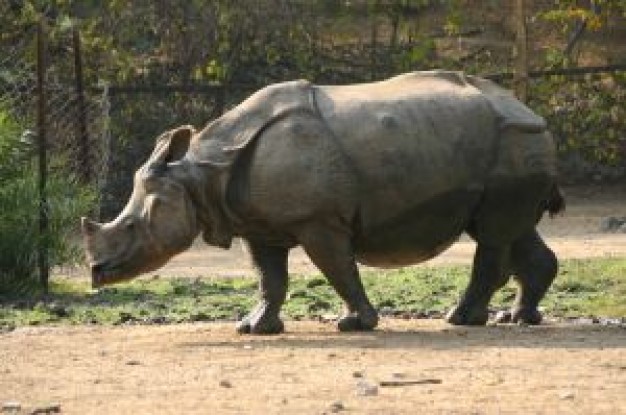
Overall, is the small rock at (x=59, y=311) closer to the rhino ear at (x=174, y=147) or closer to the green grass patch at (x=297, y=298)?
the green grass patch at (x=297, y=298)

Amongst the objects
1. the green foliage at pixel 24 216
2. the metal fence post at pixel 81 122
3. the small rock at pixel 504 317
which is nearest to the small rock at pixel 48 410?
the small rock at pixel 504 317

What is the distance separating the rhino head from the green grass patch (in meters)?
1.32

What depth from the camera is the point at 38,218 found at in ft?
50.0

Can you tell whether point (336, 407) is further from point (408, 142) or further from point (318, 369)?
point (408, 142)

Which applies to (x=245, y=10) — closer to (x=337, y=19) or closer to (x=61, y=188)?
(x=337, y=19)

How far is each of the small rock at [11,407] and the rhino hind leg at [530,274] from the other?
4.37 m

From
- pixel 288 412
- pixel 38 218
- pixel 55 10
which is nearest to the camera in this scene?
pixel 288 412

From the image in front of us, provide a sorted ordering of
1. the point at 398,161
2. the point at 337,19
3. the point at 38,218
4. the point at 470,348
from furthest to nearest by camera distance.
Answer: the point at 337,19
the point at 38,218
the point at 398,161
the point at 470,348

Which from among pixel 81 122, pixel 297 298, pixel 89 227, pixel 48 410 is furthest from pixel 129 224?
pixel 81 122

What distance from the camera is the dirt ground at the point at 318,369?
8680mm

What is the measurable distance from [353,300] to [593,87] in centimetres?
Answer: 1562

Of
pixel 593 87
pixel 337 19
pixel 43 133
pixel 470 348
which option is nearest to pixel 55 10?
pixel 337 19

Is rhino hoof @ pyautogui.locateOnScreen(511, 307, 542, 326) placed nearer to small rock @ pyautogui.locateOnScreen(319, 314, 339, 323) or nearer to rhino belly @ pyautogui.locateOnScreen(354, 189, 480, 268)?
rhino belly @ pyautogui.locateOnScreen(354, 189, 480, 268)

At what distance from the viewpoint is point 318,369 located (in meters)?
9.91
